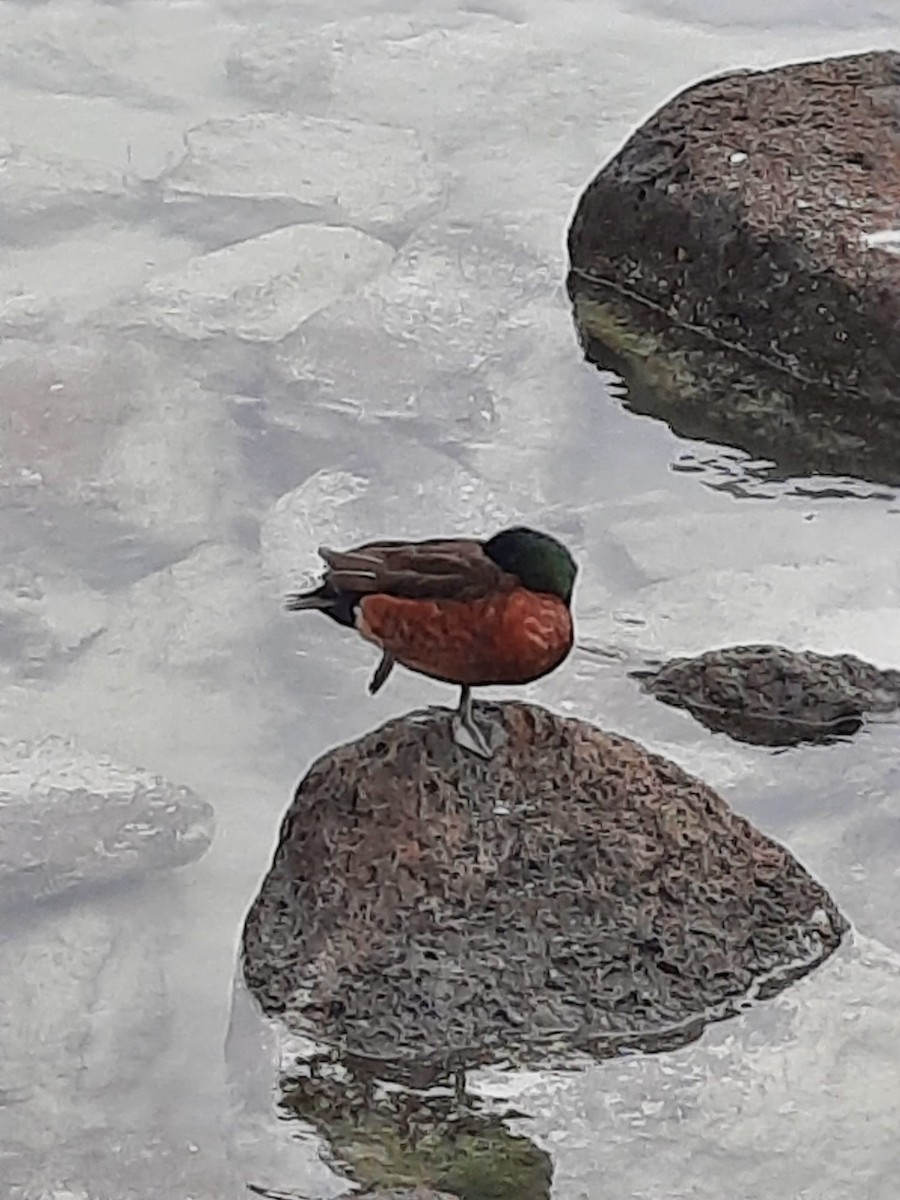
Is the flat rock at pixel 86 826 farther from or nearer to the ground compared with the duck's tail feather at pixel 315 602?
nearer to the ground

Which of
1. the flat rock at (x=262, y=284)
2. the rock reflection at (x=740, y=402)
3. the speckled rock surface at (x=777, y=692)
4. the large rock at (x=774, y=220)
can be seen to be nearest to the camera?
the speckled rock surface at (x=777, y=692)

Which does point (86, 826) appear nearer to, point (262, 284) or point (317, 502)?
point (317, 502)

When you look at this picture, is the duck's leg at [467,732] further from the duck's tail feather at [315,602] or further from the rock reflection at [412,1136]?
the rock reflection at [412,1136]

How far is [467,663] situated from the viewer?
14.7 ft

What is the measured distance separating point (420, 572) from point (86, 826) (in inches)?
51.7

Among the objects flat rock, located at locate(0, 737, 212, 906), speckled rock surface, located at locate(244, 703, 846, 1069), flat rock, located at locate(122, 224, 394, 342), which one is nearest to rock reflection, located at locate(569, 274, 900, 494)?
flat rock, located at locate(122, 224, 394, 342)

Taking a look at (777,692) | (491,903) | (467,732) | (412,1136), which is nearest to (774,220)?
(777,692)

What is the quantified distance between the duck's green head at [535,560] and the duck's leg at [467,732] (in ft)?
1.02

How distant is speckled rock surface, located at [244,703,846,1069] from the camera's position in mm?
4562

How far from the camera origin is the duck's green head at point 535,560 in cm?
438

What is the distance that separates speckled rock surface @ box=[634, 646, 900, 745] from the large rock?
1.57 metres

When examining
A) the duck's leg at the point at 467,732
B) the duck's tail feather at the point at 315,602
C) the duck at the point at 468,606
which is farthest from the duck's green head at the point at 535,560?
the duck's tail feather at the point at 315,602

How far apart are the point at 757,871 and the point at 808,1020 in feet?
1.08

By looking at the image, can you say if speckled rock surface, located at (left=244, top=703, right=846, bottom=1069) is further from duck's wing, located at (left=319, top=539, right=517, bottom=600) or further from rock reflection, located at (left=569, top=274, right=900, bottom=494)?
rock reflection, located at (left=569, top=274, right=900, bottom=494)
